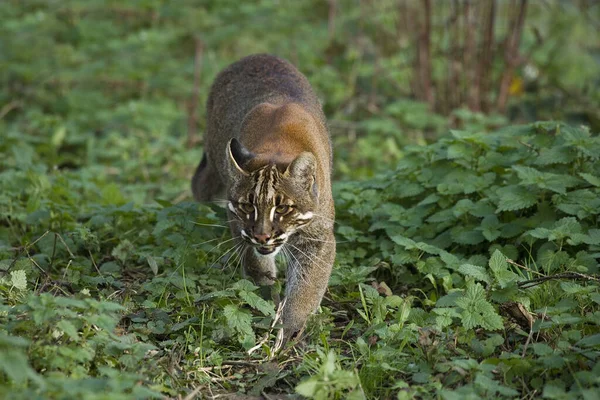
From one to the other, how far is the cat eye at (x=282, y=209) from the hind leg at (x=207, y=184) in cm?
241

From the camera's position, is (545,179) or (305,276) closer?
(305,276)

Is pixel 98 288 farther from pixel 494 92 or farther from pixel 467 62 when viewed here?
pixel 494 92

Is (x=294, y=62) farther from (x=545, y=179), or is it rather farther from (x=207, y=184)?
(x=545, y=179)

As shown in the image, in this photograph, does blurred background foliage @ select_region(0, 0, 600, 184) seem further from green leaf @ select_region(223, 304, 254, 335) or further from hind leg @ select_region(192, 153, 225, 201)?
green leaf @ select_region(223, 304, 254, 335)

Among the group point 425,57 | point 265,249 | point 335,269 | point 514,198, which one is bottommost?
point 425,57

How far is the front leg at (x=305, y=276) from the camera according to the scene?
22.9 feet

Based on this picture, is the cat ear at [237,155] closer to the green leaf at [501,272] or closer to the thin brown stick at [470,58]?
the green leaf at [501,272]

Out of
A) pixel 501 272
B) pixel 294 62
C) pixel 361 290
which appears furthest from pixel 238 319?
pixel 294 62

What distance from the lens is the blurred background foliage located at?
13.0 metres

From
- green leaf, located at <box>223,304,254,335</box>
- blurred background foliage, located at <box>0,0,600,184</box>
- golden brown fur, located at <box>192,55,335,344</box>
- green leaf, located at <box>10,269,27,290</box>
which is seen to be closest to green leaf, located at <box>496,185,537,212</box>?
golden brown fur, located at <box>192,55,335,344</box>

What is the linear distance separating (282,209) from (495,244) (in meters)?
2.20

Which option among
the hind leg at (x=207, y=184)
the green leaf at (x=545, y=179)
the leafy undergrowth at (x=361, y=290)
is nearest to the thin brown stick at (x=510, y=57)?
the leafy undergrowth at (x=361, y=290)

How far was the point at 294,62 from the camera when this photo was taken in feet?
48.8

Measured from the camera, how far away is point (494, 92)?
49.0ft
